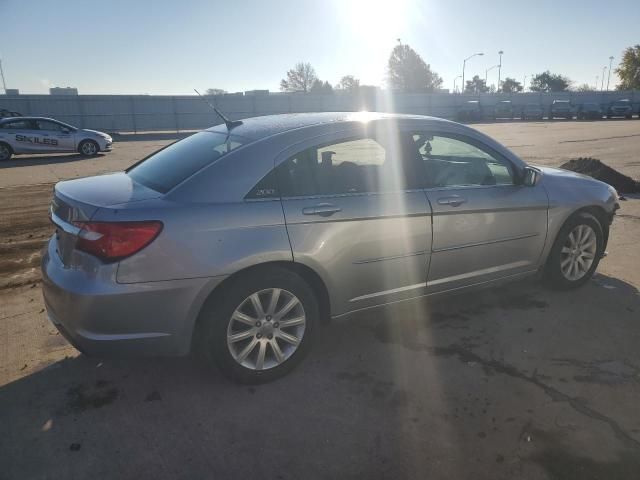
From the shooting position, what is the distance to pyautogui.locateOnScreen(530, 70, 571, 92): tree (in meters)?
110

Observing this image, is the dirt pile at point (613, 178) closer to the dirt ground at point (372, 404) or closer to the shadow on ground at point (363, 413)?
the dirt ground at point (372, 404)

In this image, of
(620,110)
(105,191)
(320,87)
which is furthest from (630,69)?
(105,191)

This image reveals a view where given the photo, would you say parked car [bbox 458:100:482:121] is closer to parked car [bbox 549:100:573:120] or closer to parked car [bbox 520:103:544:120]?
parked car [bbox 520:103:544:120]

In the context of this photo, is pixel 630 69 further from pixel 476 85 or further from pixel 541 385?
pixel 541 385

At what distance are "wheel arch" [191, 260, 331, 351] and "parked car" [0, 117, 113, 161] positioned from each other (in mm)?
17649

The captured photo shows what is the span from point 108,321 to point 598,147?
63.7 ft

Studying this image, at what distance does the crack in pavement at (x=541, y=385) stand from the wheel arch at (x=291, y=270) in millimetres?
925

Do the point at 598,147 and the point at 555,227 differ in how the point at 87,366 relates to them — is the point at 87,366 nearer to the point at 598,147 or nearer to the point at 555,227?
the point at 555,227

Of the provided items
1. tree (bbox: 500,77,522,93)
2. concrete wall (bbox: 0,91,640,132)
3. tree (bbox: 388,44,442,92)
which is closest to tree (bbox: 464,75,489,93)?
tree (bbox: 500,77,522,93)

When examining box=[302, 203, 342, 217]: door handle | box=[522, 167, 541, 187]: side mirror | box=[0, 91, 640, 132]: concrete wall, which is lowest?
box=[302, 203, 342, 217]: door handle

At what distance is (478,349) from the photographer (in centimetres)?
368

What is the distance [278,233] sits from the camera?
3.09 meters

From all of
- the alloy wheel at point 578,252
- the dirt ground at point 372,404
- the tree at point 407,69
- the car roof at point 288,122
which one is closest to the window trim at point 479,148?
the car roof at point 288,122

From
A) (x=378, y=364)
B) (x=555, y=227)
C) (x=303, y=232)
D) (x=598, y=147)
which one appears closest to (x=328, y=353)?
(x=378, y=364)
